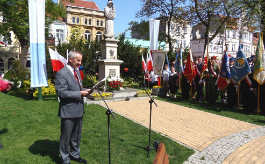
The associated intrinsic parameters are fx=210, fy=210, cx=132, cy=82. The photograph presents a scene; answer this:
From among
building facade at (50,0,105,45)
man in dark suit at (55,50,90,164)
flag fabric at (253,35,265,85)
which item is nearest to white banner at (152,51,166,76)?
flag fabric at (253,35,265,85)

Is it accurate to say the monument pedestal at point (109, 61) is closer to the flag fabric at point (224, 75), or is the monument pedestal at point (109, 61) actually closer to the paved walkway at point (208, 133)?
the paved walkway at point (208, 133)

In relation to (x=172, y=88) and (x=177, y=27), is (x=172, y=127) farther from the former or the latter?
(x=177, y=27)

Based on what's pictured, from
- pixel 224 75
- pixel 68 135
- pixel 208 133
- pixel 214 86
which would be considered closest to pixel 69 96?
pixel 68 135

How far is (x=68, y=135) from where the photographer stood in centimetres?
378

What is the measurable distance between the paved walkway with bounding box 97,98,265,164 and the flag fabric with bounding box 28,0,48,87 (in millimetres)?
3257

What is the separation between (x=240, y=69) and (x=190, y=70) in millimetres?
2611

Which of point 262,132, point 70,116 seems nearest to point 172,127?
point 262,132

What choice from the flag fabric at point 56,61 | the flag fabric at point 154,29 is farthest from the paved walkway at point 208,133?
the flag fabric at point 154,29

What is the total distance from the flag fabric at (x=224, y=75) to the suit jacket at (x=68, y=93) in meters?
7.67

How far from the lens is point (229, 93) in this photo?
9867 mm

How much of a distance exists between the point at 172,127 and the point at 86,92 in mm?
3851

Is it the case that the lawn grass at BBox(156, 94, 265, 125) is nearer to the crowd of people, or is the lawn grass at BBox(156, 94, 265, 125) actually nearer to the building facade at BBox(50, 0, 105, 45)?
the crowd of people

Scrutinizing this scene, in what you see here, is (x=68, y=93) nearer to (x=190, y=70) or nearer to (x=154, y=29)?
(x=190, y=70)

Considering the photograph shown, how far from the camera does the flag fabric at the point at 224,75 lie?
30.9 ft
